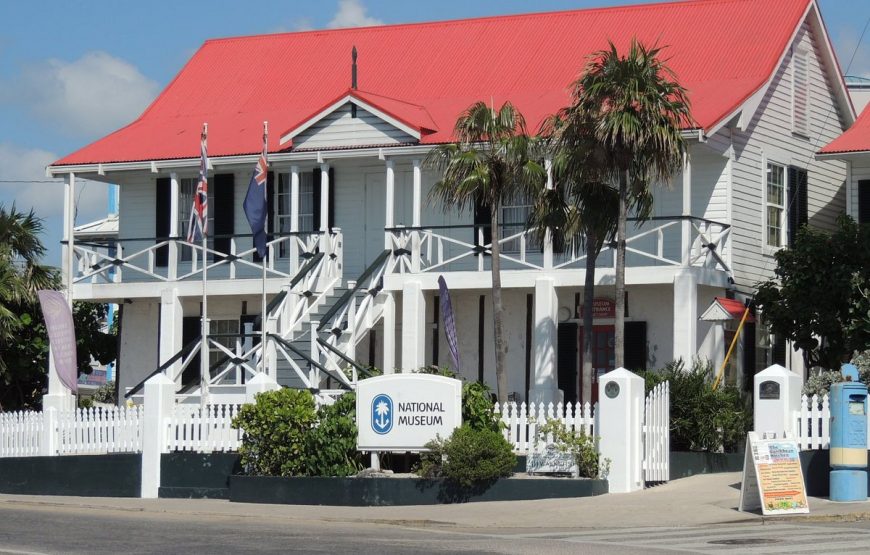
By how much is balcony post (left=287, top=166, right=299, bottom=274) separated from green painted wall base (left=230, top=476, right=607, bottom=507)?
27.6ft

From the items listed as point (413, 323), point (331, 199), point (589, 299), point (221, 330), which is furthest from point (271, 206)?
point (589, 299)

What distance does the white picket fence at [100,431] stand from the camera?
78.5 ft

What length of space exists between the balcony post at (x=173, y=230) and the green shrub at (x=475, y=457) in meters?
11.5

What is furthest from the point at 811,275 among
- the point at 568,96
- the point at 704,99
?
the point at 568,96

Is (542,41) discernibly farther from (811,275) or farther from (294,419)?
(294,419)

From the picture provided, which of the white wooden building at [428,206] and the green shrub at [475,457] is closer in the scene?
the green shrub at [475,457]

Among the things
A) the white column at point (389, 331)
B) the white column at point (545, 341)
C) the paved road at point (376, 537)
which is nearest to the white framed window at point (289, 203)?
the white column at point (389, 331)

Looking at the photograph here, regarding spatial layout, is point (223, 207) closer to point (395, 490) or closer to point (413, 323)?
point (413, 323)

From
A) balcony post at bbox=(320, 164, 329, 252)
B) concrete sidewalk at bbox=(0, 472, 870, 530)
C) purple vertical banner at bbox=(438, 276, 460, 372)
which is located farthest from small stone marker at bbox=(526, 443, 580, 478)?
balcony post at bbox=(320, 164, 329, 252)

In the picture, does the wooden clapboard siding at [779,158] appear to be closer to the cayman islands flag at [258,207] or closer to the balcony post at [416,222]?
the balcony post at [416,222]

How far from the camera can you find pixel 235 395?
26.5 meters

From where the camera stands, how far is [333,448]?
21797 mm

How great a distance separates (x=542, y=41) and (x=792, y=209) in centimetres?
627

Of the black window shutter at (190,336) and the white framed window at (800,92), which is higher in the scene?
the white framed window at (800,92)
